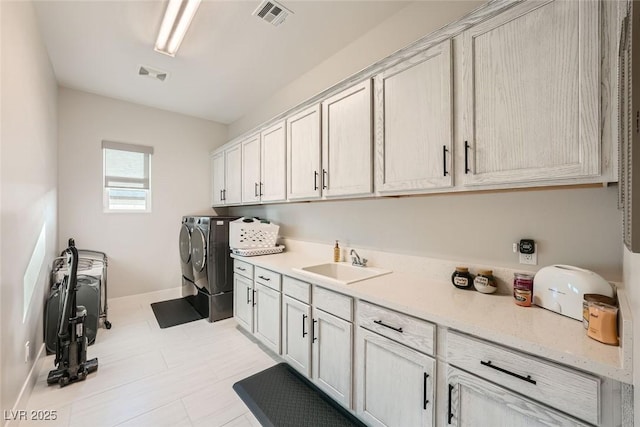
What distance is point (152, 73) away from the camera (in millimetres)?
2896

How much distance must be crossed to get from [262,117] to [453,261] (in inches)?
121

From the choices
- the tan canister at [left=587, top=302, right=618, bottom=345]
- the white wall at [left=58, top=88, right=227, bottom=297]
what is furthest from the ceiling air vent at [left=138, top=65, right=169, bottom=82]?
the tan canister at [left=587, top=302, right=618, bottom=345]

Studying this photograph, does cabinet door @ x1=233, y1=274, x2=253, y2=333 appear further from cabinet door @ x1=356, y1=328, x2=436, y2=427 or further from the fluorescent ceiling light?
→ the fluorescent ceiling light

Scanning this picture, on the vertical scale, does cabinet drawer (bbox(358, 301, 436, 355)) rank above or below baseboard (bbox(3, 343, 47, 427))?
above

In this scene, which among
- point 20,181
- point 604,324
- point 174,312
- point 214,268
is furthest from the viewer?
point 174,312

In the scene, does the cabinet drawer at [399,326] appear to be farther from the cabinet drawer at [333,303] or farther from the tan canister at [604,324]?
the tan canister at [604,324]

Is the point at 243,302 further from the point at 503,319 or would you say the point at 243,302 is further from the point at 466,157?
the point at 466,157

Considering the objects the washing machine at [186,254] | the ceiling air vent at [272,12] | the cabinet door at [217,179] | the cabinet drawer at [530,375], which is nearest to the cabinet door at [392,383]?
the cabinet drawer at [530,375]

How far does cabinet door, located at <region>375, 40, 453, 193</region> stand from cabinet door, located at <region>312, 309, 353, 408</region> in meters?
0.95

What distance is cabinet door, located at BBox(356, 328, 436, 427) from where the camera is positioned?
4.07 feet

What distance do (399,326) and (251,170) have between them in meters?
2.52

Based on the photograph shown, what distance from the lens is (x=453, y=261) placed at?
5.66 ft

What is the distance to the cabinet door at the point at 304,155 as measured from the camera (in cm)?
227

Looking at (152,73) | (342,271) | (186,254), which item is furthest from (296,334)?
(152,73)
